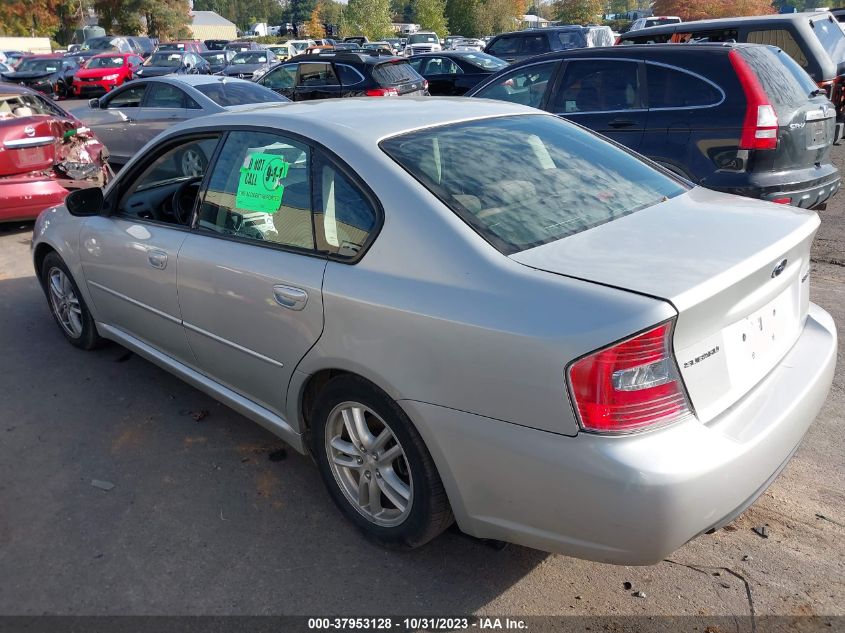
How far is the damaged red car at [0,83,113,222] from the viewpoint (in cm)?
719

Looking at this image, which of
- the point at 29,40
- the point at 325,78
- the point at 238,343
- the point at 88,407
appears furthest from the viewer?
the point at 29,40

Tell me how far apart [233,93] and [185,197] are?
6.46 metres

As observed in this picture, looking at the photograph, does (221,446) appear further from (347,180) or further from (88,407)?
(347,180)

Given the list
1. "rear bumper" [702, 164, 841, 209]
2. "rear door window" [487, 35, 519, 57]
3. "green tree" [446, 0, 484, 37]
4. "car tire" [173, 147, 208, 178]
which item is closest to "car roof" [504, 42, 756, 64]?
"rear bumper" [702, 164, 841, 209]

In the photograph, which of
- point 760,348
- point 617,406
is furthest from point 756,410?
point 617,406

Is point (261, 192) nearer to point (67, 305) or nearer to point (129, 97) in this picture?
point (67, 305)

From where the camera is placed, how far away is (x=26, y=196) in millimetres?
7266

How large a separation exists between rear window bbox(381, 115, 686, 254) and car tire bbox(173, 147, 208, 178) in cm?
134

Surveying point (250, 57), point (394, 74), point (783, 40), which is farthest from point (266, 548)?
point (250, 57)

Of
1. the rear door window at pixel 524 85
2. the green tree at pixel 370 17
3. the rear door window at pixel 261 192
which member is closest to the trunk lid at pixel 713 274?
the rear door window at pixel 261 192

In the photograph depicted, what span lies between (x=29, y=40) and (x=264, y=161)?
60.1 m

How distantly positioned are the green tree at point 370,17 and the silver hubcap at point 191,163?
159 ft

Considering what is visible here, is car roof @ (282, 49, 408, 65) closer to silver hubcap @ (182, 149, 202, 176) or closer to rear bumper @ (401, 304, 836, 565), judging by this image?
silver hubcap @ (182, 149, 202, 176)

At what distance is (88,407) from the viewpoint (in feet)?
13.4
